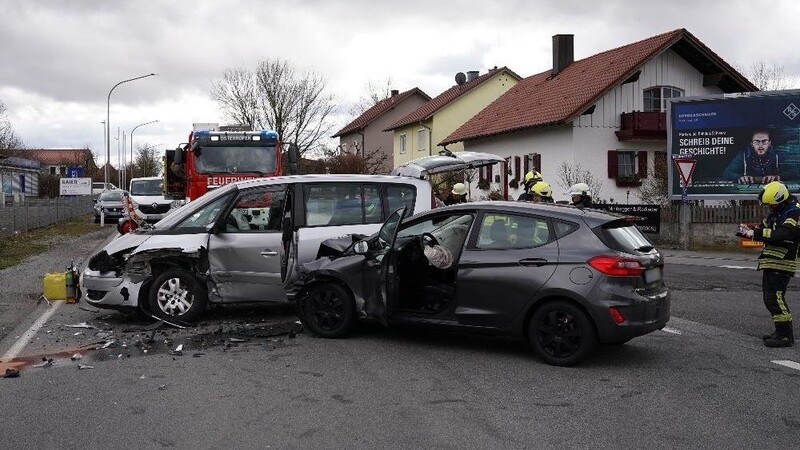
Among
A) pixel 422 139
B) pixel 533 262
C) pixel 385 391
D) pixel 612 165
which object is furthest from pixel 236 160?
pixel 422 139

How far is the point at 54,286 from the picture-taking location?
37.3 ft

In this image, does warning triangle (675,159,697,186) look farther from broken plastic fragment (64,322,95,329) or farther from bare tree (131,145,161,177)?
bare tree (131,145,161,177)

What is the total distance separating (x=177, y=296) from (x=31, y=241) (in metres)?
15.7

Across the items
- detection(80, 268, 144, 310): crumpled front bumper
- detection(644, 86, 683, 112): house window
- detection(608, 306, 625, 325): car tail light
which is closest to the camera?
detection(608, 306, 625, 325): car tail light

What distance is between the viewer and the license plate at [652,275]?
7.16m

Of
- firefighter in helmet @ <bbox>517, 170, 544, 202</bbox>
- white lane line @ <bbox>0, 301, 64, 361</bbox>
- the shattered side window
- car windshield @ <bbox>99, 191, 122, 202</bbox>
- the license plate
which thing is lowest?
white lane line @ <bbox>0, 301, 64, 361</bbox>

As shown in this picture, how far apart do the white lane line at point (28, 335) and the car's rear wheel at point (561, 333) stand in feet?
16.0

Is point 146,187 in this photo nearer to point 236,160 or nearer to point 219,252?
point 236,160

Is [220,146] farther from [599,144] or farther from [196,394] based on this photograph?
[599,144]

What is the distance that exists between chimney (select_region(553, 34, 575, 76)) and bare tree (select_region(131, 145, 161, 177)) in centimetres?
6660

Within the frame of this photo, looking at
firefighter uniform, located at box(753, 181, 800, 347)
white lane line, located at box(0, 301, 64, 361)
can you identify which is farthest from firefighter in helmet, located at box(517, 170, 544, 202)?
white lane line, located at box(0, 301, 64, 361)

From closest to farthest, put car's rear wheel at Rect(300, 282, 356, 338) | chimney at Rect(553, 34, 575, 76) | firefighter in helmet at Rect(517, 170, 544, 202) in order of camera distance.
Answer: car's rear wheel at Rect(300, 282, 356, 338) < firefighter in helmet at Rect(517, 170, 544, 202) < chimney at Rect(553, 34, 575, 76)

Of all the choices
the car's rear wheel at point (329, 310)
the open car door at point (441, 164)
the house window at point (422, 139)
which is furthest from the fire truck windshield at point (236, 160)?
the house window at point (422, 139)

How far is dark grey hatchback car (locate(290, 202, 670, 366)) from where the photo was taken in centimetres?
704
